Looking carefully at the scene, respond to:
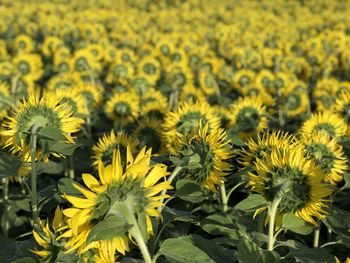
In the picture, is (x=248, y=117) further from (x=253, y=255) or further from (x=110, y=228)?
(x=110, y=228)

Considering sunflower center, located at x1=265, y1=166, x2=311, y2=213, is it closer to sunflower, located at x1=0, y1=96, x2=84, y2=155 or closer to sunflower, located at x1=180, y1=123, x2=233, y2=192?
sunflower, located at x1=180, y1=123, x2=233, y2=192

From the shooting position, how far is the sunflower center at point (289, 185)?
1510 millimetres

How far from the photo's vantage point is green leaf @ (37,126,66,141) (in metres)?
1.71

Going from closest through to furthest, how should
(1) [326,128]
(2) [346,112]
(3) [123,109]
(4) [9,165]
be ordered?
(4) [9,165] → (1) [326,128] → (2) [346,112] → (3) [123,109]

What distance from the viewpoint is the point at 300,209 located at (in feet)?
A: 5.24

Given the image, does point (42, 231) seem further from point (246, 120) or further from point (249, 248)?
point (246, 120)

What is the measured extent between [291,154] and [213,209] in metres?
1.15

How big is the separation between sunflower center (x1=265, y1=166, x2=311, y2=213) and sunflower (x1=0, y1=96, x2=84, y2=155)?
83 cm

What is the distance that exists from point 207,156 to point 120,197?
0.60m

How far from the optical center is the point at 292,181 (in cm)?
153

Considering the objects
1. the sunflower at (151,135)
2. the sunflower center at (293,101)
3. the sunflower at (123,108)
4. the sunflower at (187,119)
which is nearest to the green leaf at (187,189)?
the sunflower at (187,119)

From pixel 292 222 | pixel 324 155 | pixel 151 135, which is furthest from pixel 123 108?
pixel 292 222

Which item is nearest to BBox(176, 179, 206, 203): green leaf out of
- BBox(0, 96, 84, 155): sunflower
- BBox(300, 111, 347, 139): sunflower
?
BBox(0, 96, 84, 155): sunflower

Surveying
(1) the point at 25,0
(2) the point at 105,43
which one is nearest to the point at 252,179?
(2) the point at 105,43
